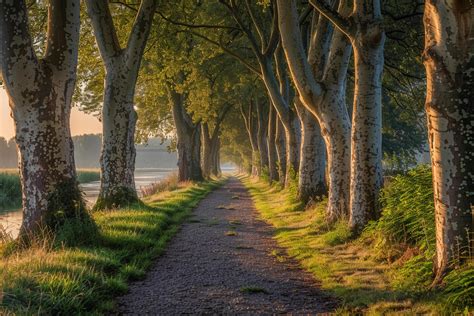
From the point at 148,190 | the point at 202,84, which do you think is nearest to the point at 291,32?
the point at 202,84

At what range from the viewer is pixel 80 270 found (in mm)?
6316

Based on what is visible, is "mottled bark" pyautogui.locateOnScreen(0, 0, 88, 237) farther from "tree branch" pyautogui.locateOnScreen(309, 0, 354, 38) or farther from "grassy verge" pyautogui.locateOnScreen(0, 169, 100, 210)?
"grassy verge" pyautogui.locateOnScreen(0, 169, 100, 210)

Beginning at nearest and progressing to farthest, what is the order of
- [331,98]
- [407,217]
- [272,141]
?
1. [407,217]
2. [331,98]
3. [272,141]

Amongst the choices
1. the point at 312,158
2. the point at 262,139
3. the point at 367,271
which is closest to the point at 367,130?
the point at 367,271

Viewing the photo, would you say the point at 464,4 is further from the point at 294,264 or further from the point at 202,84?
the point at 202,84

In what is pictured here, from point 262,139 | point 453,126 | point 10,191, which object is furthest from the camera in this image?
point 262,139

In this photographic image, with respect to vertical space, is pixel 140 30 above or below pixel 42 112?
above

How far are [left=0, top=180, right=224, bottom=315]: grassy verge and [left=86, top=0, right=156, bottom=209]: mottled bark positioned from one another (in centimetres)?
314

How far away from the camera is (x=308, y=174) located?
15688 millimetres

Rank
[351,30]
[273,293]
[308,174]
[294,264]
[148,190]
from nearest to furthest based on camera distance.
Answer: [273,293] → [294,264] → [351,30] → [308,174] → [148,190]

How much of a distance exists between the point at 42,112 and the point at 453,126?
24.5 ft

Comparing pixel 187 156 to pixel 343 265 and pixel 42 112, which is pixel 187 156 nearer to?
pixel 42 112

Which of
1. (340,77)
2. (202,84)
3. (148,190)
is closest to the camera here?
(340,77)

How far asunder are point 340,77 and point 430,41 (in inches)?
231
